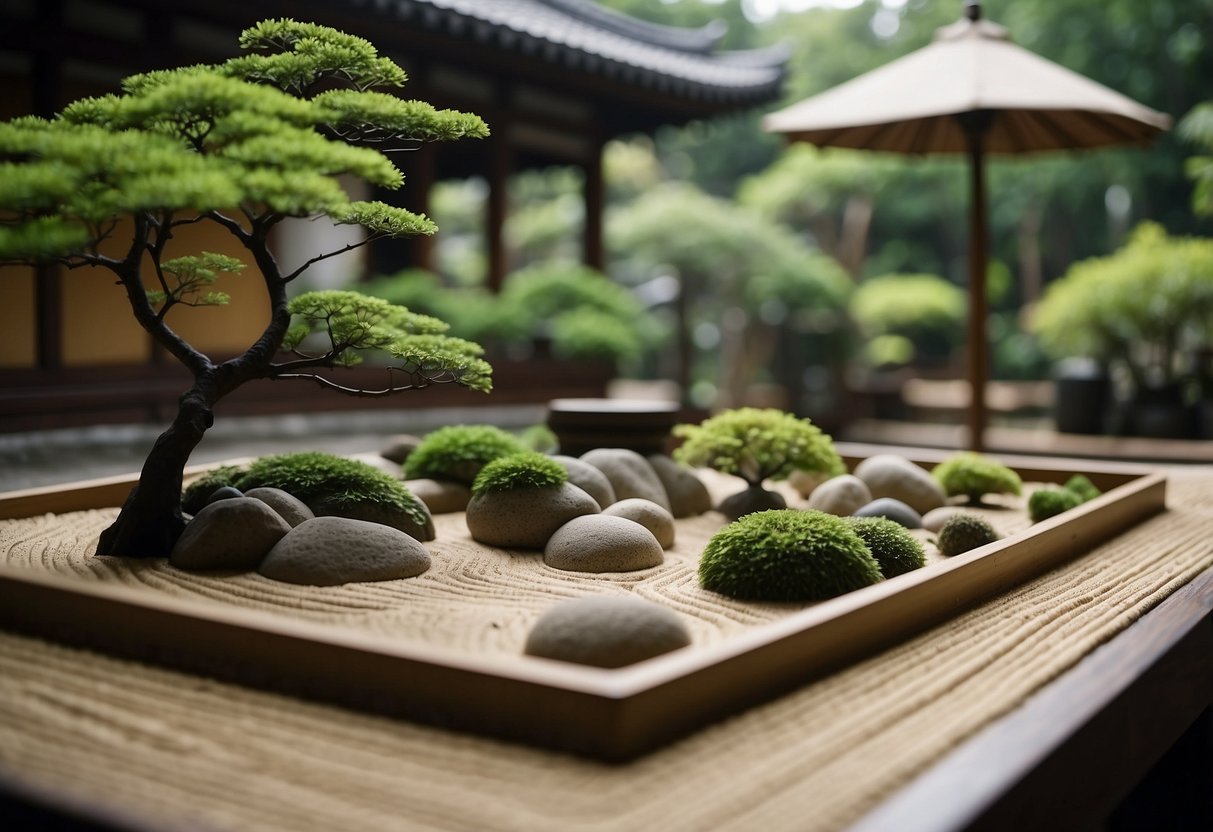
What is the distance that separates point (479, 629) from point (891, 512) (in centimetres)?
193

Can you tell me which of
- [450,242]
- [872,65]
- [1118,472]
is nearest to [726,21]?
[872,65]

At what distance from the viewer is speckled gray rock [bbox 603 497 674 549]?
11.7 feet

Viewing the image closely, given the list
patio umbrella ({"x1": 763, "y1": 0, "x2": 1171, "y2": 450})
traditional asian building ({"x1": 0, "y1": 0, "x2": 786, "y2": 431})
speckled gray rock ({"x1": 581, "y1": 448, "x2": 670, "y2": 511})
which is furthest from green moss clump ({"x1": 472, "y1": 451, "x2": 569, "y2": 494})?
traditional asian building ({"x1": 0, "y1": 0, "x2": 786, "y2": 431})

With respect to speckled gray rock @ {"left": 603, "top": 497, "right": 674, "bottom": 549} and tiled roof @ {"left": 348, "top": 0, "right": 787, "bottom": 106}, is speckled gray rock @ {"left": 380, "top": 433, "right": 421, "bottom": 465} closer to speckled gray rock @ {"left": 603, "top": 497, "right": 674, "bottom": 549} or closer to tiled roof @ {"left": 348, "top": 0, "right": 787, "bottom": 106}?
speckled gray rock @ {"left": 603, "top": 497, "right": 674, "bottom": 549}

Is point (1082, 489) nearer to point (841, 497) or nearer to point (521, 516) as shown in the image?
point (841, 497)

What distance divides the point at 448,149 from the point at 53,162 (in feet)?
24.7

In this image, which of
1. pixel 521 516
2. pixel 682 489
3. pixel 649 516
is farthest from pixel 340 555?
pixel 682 489

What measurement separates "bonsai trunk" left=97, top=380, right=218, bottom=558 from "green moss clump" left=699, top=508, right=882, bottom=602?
1.53 metres

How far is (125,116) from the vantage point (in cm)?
274

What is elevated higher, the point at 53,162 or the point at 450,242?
the point at 450,242

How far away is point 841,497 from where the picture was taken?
4.16 meters

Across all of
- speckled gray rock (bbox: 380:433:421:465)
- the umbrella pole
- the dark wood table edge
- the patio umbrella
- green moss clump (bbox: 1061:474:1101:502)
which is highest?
the patio umbrella

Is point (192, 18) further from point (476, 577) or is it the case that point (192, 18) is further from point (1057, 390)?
point (1057, 390)

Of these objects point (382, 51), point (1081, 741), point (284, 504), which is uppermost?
point (382, 51)
